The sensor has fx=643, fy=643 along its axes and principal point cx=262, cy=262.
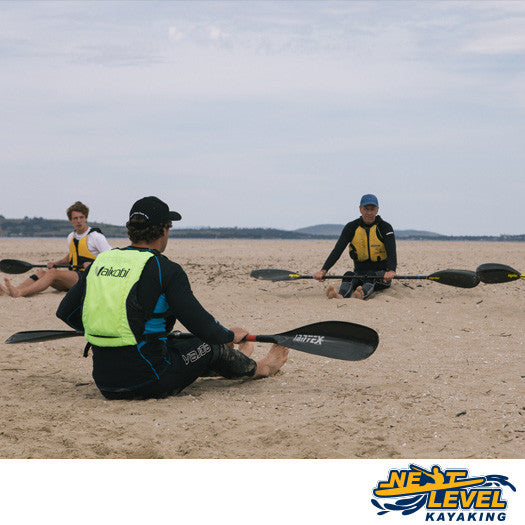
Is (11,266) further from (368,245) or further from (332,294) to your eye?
(368,245)

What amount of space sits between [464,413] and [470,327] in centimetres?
358

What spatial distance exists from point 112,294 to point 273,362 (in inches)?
65.3

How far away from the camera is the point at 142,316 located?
4.09m

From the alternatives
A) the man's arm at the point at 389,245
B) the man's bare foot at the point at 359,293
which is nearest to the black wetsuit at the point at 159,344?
the man's bare foot at the point at 359,293

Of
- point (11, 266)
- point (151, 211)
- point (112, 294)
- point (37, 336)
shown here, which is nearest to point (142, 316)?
point (112, 294)

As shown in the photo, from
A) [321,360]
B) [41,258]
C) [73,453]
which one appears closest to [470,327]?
[321,360]

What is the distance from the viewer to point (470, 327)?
7.59 metres

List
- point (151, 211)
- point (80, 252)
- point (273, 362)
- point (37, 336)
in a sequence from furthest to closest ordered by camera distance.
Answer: point (80, 252) < point (37, 336) < point (273, 362) < point (151, 211)

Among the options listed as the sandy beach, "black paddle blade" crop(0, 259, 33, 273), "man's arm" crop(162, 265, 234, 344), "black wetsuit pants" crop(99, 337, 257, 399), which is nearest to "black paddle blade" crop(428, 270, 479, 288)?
the sandy beach

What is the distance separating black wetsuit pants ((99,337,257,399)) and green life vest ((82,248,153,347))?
0.43 m

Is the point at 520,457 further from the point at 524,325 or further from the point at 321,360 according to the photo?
the point at 524,325

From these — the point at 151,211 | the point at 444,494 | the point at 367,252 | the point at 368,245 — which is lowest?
the point at 444,494

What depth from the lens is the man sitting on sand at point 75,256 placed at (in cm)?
934

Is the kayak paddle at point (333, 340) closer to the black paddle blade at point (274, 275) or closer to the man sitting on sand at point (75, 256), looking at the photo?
the man sitting on sand at point (75, 256)
